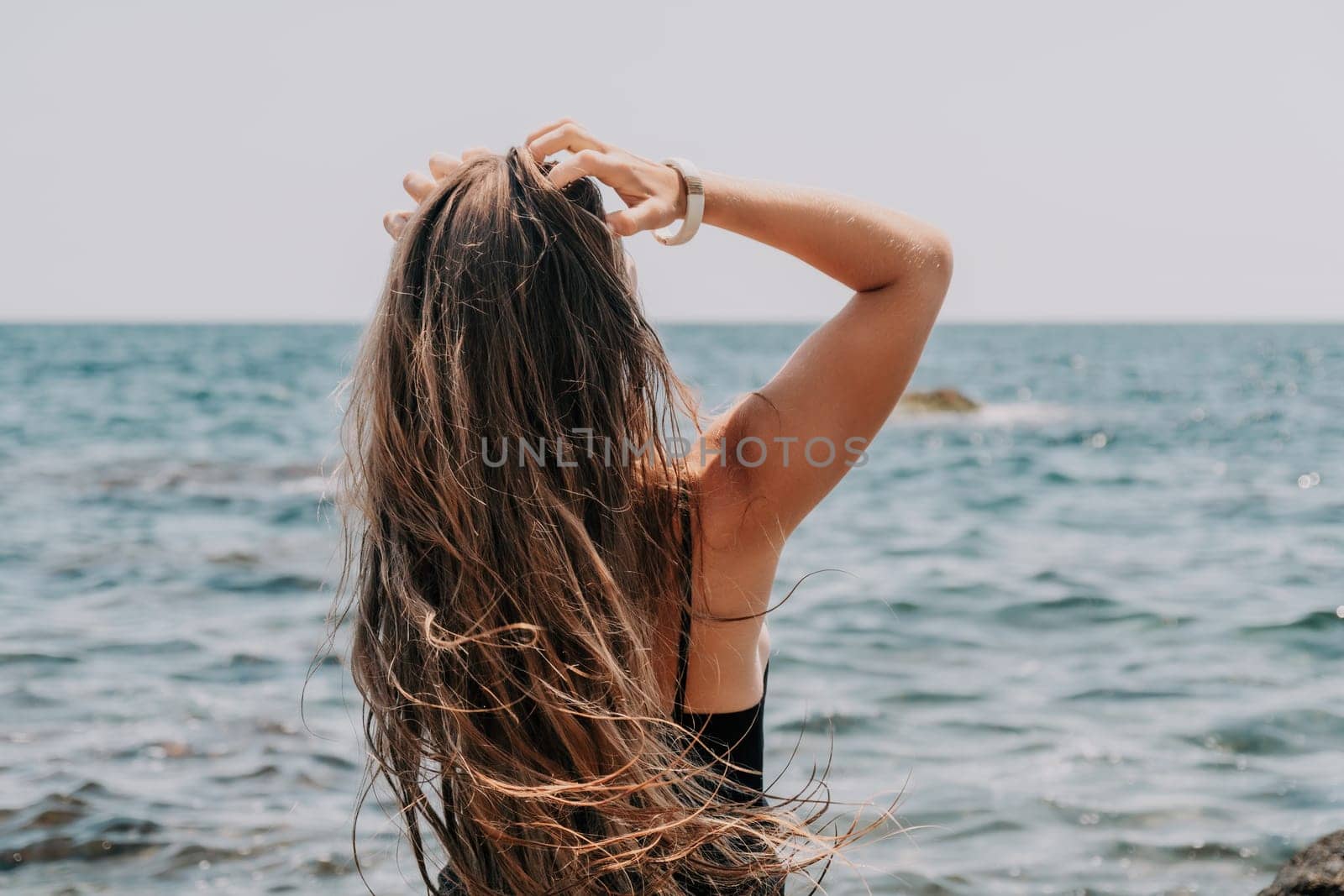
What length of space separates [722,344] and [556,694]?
6381 centimetres

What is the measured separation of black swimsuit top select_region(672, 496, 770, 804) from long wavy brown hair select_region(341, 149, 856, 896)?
7 centimetres

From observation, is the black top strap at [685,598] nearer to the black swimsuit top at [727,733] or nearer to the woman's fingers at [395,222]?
the black swimsuit top at [727,733]

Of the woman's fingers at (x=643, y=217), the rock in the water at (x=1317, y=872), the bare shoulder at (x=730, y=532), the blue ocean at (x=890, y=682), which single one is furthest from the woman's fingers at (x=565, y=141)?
the rock in the water at (x=1317, y=872)

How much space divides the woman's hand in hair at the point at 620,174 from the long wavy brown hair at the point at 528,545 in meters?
0.04

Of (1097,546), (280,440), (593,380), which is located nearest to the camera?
(593,380)

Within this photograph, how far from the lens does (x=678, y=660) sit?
67.2 inches

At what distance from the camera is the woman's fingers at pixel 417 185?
1687mm

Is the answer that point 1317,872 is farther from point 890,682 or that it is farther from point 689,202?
point 890,682

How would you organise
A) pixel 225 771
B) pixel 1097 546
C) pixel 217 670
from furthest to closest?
pixel 1097 546, pixel 217 670, pixel 225 771

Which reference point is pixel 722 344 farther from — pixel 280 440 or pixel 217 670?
pixel 217 670

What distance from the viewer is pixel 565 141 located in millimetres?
1547

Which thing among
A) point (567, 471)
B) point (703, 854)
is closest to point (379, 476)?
point (567, 471)

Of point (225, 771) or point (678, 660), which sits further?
point (225, 771)

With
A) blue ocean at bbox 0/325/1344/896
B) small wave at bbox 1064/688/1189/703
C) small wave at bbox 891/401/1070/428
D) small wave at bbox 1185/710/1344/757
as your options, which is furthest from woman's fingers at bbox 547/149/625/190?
small wave at bbox 891/401/1070/428
